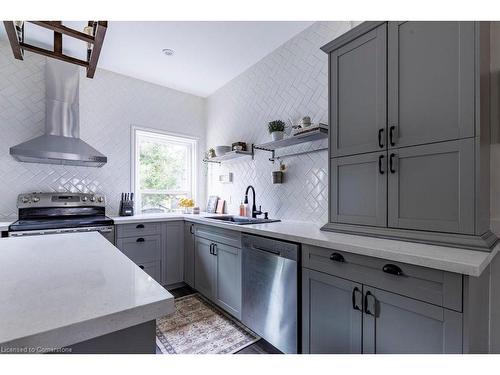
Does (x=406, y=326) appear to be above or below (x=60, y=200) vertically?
below

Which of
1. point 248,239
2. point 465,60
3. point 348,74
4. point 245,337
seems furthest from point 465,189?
point 245,337

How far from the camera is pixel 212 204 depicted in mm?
3740

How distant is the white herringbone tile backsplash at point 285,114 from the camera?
2.33 metres

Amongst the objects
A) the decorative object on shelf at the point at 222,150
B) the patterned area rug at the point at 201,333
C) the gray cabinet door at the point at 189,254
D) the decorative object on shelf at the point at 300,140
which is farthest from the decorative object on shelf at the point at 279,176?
the patterned area rug at the point at 201,333

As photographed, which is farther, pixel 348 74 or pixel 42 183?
pixel 42 183

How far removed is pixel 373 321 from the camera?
1257mm

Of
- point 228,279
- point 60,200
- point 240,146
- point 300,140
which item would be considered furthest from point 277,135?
point 60,200

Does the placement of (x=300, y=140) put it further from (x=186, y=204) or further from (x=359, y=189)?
(x=186, y=204)

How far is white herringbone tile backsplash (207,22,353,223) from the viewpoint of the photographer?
2328 millimetres

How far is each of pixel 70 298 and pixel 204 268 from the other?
2.16m
